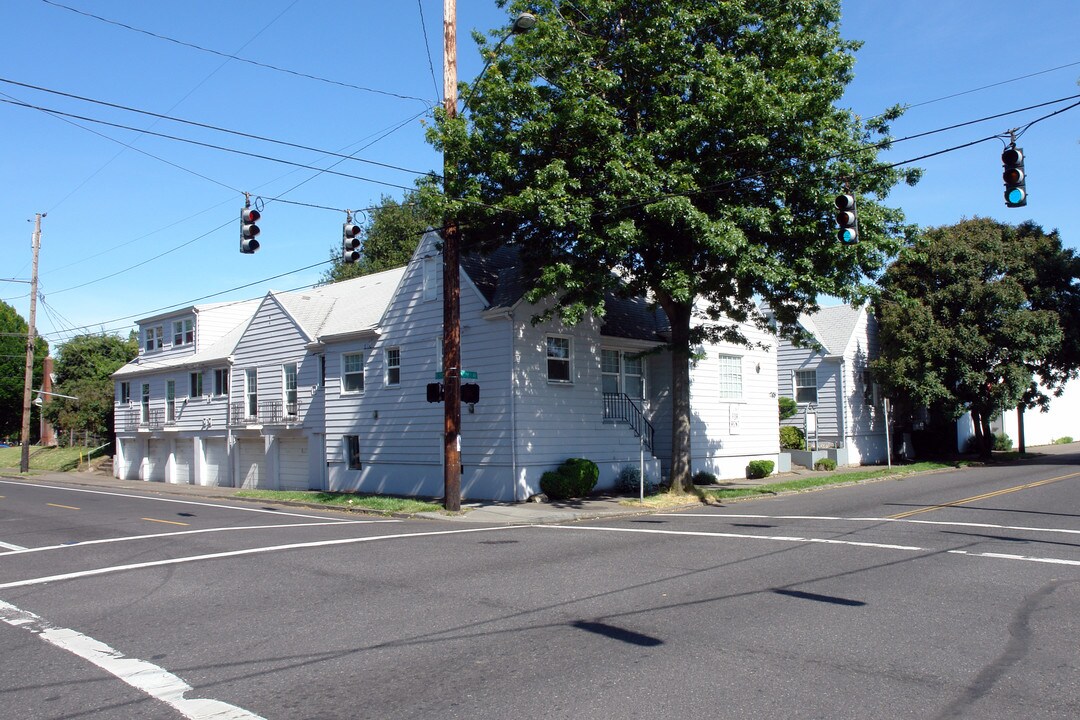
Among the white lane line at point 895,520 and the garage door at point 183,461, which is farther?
the garage door at point 183,461

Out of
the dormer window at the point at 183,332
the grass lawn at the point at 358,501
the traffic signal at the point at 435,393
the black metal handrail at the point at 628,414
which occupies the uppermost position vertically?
the dormer window at the point at 183,332

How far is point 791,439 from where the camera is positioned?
35406mm

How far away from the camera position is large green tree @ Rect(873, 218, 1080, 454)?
3334 centimetres

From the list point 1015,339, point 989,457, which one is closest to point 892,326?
point 1015,339

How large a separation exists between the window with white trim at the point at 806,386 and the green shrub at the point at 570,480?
17.4 metres

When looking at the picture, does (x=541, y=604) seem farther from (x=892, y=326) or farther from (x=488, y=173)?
(x=892, y=326)

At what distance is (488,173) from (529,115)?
1.67 m

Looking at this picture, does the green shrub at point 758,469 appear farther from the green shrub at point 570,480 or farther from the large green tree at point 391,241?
the large green tree at point 391,241

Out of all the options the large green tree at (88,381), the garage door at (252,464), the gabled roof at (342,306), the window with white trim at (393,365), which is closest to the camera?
the window with white trim at (393,365)

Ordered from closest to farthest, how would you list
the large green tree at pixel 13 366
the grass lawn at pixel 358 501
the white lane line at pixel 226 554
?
the white lane line at pixel 226 554 < the grass lawn at pixel 358 501 < the large green tree at pixel 13 366

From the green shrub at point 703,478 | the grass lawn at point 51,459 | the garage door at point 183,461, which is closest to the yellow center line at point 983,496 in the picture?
the green shrub at point 703,478

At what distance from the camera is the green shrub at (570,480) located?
882 inches

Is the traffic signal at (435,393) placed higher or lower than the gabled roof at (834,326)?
lower

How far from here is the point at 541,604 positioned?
9.03 meters
